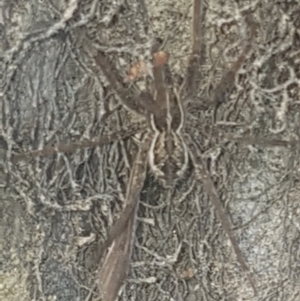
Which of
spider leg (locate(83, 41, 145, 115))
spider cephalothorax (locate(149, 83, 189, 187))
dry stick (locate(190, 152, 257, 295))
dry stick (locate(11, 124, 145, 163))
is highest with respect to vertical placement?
spider leg (locate(83, 41, 145, 115))

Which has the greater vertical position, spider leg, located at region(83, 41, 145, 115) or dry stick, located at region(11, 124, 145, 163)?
spider leg, located at region(83, 41, 145, 115)

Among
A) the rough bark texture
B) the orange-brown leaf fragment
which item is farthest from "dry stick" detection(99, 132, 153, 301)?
the orange-brown leaf fragment

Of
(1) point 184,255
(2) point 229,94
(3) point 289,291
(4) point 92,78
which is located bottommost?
(3) point 289,291

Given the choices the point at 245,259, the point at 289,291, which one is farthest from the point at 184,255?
the point at 289,291

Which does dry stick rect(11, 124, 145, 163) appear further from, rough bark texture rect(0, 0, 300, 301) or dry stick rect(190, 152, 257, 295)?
dry stick rect(190, 152, 257, 295)

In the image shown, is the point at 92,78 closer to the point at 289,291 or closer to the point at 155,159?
the point at 155,159

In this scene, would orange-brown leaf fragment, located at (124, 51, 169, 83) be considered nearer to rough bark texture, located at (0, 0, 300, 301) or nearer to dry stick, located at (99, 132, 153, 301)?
rough bark texture, located at (0, 0, 300, 301)

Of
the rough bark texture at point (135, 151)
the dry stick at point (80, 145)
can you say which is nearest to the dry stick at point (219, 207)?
the rough bark texture at point (135, 151)

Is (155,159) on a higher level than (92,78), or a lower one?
lower
